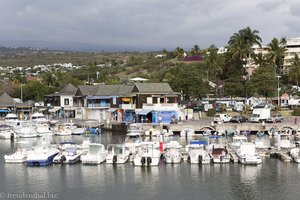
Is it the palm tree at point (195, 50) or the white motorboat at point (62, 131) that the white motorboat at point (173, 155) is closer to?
the white motorboat at point (62, 131)

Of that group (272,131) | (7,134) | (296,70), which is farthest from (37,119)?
(296,70)

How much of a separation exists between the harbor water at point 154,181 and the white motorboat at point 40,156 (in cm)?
91

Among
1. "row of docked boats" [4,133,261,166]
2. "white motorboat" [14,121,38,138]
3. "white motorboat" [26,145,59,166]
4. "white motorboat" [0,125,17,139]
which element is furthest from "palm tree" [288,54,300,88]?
"white motorboat" [26,145,59,166]

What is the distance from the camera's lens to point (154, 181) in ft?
143

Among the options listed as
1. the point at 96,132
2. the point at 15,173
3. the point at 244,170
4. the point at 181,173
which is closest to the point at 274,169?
the point at 244,170

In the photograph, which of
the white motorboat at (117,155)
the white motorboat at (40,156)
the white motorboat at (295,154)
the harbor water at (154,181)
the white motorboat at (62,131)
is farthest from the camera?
the white motorboat at (62,131)

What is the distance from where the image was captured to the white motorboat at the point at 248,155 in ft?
160

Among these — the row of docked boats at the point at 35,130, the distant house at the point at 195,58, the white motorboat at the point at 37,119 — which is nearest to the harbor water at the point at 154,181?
the row of docked boats at the point at 35,130

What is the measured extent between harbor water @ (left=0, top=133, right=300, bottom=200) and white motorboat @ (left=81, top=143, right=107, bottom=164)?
0.61 metres

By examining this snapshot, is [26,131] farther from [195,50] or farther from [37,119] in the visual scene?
[195,50]

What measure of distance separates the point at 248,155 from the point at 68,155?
56.9 feet

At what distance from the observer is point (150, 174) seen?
46031 millimetres

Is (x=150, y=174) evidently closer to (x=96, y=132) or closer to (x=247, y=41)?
(x=96, y=132)

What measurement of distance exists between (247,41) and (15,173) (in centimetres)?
7220
